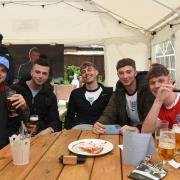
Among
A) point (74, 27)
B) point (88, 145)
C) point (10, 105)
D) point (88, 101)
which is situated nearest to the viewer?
point (88, 145)

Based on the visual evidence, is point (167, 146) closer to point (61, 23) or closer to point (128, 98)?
point (128, 98)

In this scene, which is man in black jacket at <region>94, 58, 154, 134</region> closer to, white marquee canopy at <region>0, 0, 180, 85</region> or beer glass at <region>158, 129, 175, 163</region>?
beer glass at <region>158, 129, 175, 163</region>

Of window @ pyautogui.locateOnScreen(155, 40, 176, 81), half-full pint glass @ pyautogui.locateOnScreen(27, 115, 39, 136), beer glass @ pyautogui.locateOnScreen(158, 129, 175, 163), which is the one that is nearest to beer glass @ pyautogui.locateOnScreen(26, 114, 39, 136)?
half-full pint glass @ pyautogui.locateOnScreen(27, 115, 39, 136)

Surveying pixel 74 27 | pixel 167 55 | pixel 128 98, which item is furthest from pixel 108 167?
pixel 74 27

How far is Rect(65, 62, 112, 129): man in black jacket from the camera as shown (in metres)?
2.87

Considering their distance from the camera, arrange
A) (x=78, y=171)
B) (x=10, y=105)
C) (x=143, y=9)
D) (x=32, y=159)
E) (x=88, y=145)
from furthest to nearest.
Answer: (x=143, y=9)
(x=10, y=105)
(x=88, y=145)
(x=32, y=159)
(x=78, y=171)

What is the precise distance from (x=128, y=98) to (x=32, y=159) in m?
1.36

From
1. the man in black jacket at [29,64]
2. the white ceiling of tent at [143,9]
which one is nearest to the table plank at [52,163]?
the white ceiling of tent at [143,9]

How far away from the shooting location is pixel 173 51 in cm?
363

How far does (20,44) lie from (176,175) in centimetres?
410

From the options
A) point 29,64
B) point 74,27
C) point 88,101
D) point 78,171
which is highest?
point 74,27

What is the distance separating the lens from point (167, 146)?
48.9 inches

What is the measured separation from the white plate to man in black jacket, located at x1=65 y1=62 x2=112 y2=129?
128 cm

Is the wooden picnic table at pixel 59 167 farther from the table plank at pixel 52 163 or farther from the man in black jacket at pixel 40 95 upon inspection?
the man in black jacket at pixel 40 95
